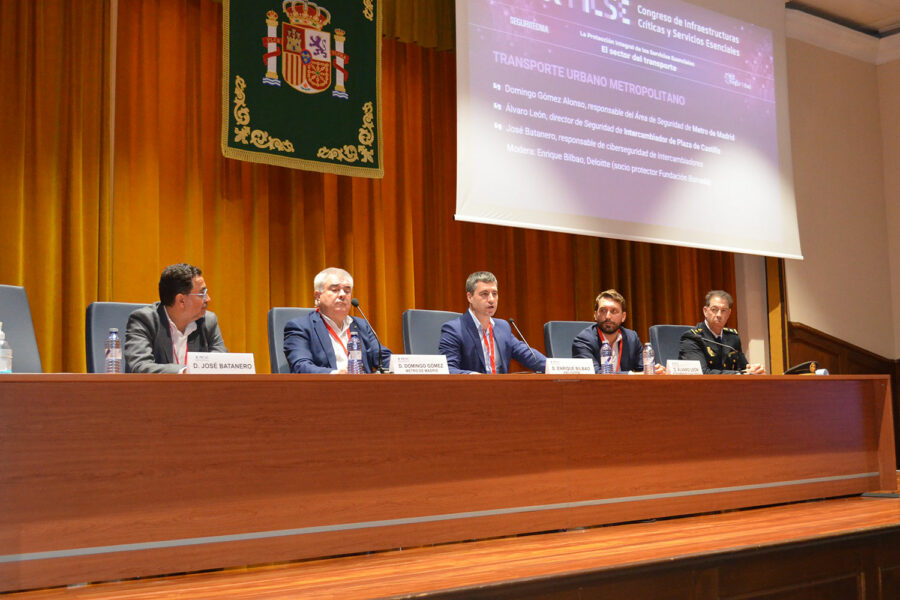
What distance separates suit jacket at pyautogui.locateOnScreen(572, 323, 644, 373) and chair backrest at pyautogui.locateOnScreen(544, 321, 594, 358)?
176 millimetres

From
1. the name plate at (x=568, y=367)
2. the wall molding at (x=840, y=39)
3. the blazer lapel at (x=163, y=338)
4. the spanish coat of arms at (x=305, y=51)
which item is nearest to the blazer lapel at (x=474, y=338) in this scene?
the name plate at (x=568, y=367)

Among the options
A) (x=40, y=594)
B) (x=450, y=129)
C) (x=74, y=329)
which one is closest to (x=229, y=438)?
(x=40, y=594)

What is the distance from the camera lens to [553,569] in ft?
6.75

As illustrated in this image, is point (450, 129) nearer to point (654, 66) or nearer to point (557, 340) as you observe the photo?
point (654, 66)

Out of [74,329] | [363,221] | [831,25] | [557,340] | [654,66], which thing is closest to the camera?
[74,329]

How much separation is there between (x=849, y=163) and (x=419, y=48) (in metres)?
3.68

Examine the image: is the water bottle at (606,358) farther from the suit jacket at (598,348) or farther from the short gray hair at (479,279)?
the short gray hair at (479,279)

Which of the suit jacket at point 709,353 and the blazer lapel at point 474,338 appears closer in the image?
the blazer lapel at point 474,338

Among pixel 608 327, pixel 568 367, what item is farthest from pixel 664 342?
pixel 568 367

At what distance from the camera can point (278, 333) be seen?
3.29 metres

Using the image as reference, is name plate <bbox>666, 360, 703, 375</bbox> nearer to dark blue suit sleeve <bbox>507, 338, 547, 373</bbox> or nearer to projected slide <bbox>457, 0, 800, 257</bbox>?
dark blue suit sleeve <bbox>507, 338, 547, 373</bbox>

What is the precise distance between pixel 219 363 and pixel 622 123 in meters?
3.22

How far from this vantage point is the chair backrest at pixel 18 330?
2.66 m

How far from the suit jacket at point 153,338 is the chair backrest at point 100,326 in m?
0.10
